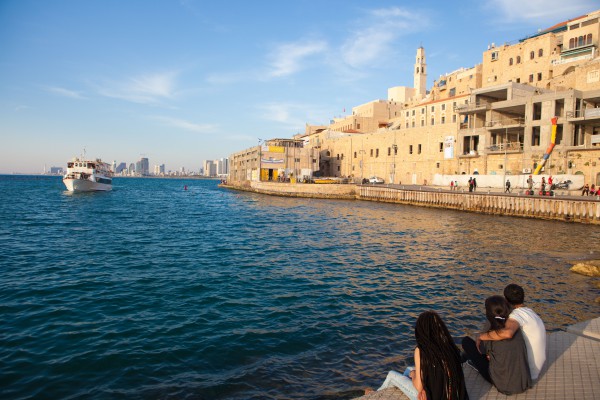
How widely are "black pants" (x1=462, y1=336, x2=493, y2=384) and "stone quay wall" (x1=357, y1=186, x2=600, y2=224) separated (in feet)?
103

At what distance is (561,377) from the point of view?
5227 millimetres

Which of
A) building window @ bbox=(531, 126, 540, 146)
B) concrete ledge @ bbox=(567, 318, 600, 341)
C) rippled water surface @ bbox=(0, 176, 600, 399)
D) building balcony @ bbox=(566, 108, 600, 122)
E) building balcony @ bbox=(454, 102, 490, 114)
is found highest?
building balcony @ bbox=(454, 102, 490, 114)

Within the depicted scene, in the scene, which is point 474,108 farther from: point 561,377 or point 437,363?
point 437,363

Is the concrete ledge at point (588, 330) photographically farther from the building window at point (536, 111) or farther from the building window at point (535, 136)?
the building window at point (536, 111)

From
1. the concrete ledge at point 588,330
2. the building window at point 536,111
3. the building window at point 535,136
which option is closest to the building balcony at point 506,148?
the building window at point 535,136

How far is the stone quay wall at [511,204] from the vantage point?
101ft

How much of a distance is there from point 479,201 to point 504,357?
3747cm

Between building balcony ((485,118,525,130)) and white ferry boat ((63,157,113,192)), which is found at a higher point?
building balcony ((485,118,525,130))

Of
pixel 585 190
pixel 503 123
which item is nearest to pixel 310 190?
pixel 503 123

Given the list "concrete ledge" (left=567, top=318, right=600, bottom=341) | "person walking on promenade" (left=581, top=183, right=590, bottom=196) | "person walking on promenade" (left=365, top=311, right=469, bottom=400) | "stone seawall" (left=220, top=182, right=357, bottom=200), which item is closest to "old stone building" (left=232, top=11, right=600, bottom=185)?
"person walking on promenade" (left=581, top=183, right=590, bottom=196)

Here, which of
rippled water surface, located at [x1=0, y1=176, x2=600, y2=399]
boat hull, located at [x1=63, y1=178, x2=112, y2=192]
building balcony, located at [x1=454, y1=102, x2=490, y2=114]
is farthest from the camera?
boat hull, located at [x1=63, y1=178, x2=112, y2=192]

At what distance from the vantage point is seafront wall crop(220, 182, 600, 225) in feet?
102

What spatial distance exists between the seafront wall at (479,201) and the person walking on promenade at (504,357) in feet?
104

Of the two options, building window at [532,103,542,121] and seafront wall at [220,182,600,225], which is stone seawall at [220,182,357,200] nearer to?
seafront wall at [220,182,600,225]
